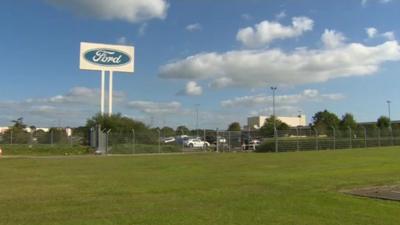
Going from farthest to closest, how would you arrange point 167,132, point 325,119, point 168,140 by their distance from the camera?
1. point 325,119
2. point 168,140
3. point 167,132

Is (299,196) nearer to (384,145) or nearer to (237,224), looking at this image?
(237,224)

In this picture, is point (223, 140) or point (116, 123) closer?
point (223, 140)

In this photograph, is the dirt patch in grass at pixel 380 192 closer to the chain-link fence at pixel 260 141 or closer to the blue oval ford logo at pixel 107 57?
the chain-link fence at pixel 260 141

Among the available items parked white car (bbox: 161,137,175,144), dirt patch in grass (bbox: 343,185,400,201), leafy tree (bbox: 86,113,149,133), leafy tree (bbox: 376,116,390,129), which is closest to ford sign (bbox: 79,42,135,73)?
leafy tree (bbox: 86,113,149,133)

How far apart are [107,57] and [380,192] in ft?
172

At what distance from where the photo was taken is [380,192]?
14125 millimetres

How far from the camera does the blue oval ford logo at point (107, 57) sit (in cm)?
6206

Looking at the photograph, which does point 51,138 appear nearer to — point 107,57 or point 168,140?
point 168,140

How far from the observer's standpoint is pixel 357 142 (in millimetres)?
54094

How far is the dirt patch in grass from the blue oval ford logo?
50.6 meters

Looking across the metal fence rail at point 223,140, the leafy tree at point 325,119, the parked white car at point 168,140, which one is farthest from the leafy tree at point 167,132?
the leafy tree at point 325,119

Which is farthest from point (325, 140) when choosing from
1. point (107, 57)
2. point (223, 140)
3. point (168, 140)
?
point (107, 57)

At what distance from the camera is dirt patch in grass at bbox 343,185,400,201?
13062 mm

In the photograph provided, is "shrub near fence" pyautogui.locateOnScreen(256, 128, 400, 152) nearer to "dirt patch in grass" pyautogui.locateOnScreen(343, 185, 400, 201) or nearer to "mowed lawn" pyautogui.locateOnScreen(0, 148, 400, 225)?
"mowed lawn" pyautogui.locateOnScreen(0, 148, 400, 225)
